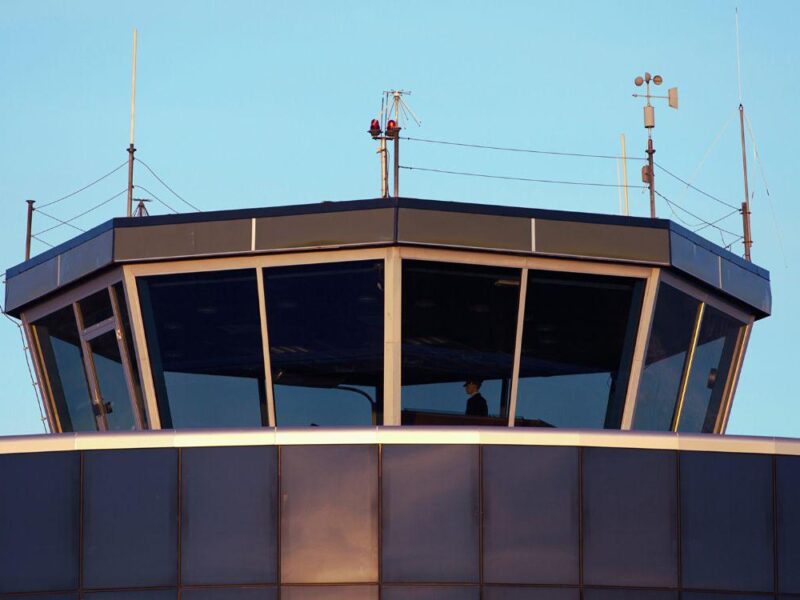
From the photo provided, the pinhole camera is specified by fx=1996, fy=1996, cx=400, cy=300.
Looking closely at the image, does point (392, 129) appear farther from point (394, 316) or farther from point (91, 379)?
point (91, 379)

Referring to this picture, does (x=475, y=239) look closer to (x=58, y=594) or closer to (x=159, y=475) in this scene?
(x=159, y=475)

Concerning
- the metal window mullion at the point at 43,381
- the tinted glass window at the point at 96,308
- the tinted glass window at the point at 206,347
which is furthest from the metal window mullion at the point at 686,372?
the metal window mullion at the point at 43,381

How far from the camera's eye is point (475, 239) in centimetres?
3092

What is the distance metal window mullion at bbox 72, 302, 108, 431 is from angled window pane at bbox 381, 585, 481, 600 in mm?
6183

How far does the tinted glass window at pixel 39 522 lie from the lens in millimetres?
29422

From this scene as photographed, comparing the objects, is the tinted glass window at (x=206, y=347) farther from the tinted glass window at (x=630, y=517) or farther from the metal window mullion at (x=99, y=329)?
the tinted glass window at (x=630, y=517)

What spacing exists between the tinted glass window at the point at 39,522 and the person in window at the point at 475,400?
19.9 ft

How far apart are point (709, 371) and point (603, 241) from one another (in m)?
3.36

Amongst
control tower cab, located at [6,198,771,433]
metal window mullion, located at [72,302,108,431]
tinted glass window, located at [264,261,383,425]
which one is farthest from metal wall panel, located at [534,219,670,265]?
metal window mullion, located at [72,302,108,431]

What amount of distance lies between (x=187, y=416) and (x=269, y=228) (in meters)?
3.23

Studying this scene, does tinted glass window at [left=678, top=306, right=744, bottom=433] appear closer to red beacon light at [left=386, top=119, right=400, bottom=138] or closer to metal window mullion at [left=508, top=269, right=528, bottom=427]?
metal window mullion at [left=508, top=269, right=528, bottom=427]

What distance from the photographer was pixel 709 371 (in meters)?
33.1

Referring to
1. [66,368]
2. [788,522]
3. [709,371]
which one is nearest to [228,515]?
[66,368]

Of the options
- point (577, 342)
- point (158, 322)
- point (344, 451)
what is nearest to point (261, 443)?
point (344, 451)
